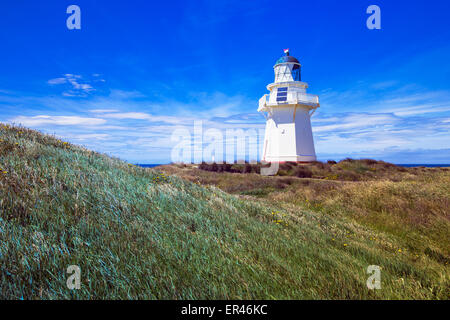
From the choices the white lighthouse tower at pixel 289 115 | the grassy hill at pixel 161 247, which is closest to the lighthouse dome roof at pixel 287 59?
the white lighthouse tower at pixel 289 115

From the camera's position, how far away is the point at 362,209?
29.2 ft

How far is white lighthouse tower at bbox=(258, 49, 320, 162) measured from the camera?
25.4 meters

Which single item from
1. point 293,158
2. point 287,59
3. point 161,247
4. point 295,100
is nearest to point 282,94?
point 295,100

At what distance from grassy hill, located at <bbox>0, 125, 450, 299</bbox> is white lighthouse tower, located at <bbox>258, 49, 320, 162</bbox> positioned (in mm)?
19590

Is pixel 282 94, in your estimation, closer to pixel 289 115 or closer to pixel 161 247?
pixel 289 115

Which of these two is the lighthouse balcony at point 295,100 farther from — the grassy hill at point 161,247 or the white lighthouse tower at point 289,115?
the grassy hill at point 161,247

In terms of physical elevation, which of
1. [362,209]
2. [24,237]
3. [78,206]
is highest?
[78,206]

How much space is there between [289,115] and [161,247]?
2487cm

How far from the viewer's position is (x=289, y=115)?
25828mm

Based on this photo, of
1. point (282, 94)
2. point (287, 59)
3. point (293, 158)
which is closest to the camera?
point (293, 158)

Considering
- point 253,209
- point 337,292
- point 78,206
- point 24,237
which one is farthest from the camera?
point 253,209
